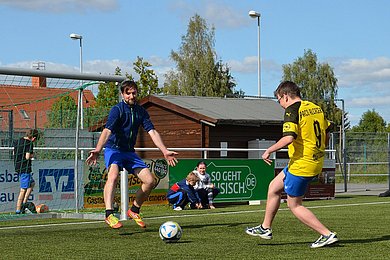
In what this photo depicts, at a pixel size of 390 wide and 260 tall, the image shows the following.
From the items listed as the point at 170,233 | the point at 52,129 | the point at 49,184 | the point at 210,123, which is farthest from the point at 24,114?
the point at 170,233

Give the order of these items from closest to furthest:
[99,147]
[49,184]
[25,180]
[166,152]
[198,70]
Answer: [99,147] → [166,152] → [25,180] → [49,184] → [198,70]

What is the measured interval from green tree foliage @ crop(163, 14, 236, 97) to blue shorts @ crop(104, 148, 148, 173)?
5158 cm

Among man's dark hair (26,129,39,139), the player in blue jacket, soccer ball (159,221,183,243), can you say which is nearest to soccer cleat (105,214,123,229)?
the player in blue jacket

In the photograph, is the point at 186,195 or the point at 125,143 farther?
the point at 186,195

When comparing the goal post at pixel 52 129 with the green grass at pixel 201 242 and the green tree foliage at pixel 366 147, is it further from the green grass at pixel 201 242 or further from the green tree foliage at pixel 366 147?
the green tree foliage at pixel 366 147

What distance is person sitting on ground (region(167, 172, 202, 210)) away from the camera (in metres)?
19.0

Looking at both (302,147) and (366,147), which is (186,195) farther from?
(366,147)

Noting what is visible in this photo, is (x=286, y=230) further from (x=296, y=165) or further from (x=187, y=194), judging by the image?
(x=187, y=194)

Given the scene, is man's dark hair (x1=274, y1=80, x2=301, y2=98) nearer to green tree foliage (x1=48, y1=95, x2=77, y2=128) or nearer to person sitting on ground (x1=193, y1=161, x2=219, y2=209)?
green tree foliage (x1=48, y1=95, x2=77, y2=128)

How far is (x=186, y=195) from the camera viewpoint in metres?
19.1

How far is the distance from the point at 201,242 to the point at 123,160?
211cm

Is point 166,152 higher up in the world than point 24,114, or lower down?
lower down

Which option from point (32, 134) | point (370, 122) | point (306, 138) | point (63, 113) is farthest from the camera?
point (370, 122)

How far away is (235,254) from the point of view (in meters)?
8.20
